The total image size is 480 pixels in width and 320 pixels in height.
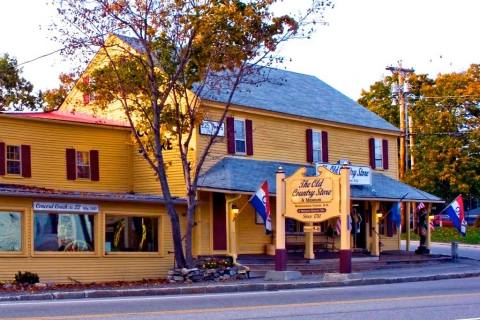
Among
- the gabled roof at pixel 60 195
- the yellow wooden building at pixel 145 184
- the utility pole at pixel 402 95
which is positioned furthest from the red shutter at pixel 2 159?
the utility pole at pixel 402 95

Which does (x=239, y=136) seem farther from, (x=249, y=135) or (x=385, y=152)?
(x=385, y=152)

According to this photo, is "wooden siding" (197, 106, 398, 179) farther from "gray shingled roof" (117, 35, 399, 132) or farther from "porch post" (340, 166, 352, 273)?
"porch post" (340, 166, 352, 273)

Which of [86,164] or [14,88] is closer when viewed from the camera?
[86,164]

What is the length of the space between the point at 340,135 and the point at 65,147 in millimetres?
12539

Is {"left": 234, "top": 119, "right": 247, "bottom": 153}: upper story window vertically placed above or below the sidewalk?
above

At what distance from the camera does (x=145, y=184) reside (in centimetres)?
3419

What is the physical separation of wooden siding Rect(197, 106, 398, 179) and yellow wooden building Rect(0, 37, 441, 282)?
0.05m

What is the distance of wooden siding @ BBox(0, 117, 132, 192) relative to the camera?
3102 centimetres

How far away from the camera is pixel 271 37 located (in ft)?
89.6

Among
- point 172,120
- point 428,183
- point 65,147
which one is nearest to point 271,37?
point 172,120

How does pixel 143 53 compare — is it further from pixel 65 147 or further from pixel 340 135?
pixel 340 135

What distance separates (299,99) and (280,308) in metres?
22.7

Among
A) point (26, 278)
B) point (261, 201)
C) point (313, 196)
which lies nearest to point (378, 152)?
point (261, 201)

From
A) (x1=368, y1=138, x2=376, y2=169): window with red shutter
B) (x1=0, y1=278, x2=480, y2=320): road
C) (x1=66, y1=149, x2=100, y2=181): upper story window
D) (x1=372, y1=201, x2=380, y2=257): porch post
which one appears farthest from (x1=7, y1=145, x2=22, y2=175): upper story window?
(x1=368, y1=138, x2=376, y2=169): window with red shutter
